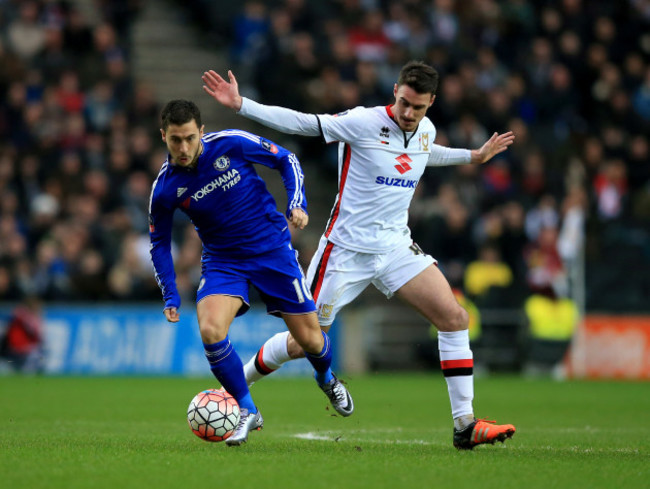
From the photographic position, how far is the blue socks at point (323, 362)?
8.44m

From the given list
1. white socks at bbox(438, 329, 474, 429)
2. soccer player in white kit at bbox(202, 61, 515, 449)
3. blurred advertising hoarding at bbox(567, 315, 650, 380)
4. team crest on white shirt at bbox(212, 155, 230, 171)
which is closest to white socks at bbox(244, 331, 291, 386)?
soccer player in white kit at bbox(202, 61, 515, 449)

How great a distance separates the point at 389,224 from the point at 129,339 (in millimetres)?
10357

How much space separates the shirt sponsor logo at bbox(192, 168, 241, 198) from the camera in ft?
25.8

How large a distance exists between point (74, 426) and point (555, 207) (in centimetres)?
1165

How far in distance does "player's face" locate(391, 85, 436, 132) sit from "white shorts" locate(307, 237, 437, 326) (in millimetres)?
937

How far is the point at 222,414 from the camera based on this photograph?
7789 millimetres

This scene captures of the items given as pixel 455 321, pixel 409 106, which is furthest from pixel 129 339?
pixel 409 106

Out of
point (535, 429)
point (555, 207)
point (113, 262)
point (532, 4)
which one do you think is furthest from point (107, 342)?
point (532, 4)

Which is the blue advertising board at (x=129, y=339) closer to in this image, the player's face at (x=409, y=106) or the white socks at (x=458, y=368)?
the white socks at (x=458, y=368)

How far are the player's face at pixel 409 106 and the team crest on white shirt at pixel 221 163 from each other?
4.34 feet

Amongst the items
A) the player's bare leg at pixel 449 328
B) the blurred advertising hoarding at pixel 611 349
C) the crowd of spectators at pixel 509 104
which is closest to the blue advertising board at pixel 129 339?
the crowd of spectators at pixel 509 104

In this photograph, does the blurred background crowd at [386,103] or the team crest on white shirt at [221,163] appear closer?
the team crest on white shirt at [221,163]

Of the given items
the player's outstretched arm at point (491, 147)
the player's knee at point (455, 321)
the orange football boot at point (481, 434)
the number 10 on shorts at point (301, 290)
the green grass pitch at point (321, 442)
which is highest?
the player's outstretched arm at point (491, 147)

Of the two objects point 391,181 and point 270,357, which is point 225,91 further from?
point 270,357
